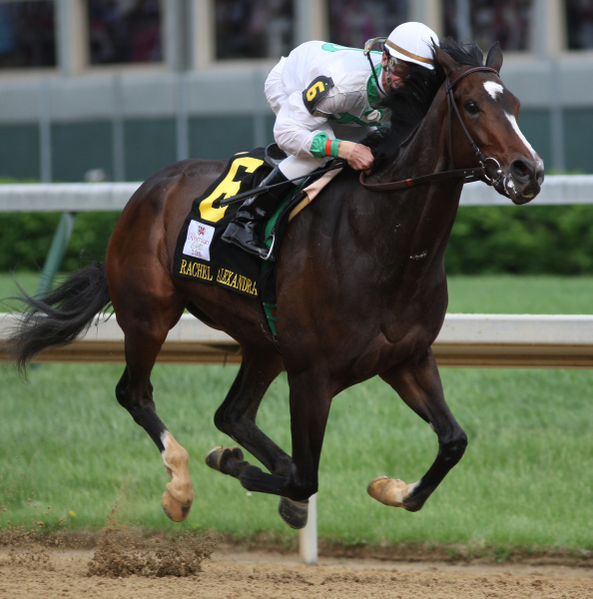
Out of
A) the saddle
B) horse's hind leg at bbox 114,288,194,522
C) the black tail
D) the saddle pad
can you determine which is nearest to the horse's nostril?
the saddle

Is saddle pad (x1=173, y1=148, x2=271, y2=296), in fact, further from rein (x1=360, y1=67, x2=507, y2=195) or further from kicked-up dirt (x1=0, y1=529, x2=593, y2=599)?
kicked-up dirt (x1=0, y1=529, x2=593, y2=599)

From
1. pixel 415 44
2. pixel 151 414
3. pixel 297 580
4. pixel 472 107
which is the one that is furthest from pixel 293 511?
pixel 415 44

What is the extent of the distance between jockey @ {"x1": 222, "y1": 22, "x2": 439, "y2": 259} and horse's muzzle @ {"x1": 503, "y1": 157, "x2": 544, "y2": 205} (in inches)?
24.6

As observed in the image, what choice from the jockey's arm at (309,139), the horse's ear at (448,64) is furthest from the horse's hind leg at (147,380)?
the horse's ear at (448,64)

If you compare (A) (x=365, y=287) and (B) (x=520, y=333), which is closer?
(A) (x=365, y=287)

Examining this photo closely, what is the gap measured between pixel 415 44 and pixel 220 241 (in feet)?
3.77

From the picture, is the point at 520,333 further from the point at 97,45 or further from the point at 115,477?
the point at 97,45

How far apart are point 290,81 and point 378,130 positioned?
482mm

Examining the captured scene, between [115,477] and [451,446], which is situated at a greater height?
[451,446]

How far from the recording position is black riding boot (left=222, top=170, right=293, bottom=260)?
12.2 feet

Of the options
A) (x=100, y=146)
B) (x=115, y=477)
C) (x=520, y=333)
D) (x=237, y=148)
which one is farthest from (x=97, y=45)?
(x=520, y=333)

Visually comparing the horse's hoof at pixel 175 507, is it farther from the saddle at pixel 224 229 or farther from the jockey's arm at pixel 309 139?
the jockey's arm at pixel 309 139

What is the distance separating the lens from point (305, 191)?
11.7 feet

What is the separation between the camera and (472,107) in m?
3.09
